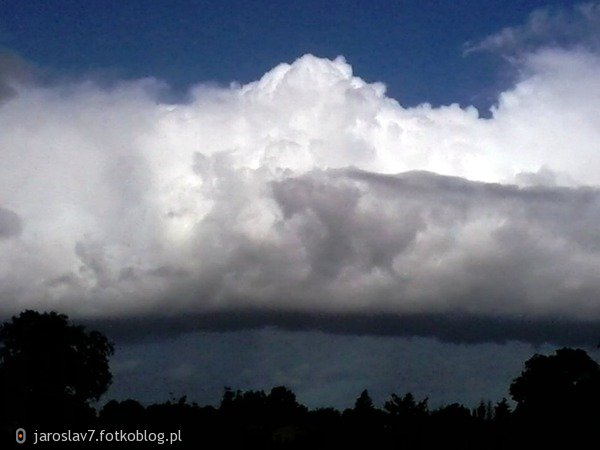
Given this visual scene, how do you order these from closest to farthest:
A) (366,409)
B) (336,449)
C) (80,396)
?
(336,449), (366,409), (80,396)

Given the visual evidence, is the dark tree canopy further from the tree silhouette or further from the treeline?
the tree silhouette

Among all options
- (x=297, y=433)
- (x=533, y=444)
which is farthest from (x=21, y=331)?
(x=533, y=444)

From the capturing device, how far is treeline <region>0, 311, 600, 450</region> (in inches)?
2296

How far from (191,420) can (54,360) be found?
35390 mm

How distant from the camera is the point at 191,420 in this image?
7000 cm

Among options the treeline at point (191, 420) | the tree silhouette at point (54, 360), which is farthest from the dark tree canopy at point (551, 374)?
the tree silhouette at point (54, 360)

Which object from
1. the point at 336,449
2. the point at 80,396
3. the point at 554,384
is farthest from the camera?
the point at 554,384

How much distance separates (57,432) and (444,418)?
33.3 metres

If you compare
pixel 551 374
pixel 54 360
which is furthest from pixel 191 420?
pixel 551 374

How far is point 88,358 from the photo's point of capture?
332 ft

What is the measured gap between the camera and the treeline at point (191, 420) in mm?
58312

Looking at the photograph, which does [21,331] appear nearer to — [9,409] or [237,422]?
[9,409]

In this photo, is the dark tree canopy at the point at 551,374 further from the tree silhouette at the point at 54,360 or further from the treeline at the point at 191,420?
the tree silhouette at the point at 54,360

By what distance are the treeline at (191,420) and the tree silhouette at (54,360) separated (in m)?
0.12
